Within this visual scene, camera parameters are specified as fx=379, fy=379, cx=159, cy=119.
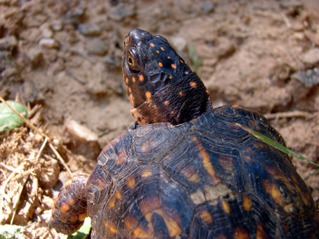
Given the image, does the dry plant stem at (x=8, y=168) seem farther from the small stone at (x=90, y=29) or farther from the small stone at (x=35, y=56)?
the small stone at (x=90, y=29)

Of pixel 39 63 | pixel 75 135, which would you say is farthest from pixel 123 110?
pixel 39 63

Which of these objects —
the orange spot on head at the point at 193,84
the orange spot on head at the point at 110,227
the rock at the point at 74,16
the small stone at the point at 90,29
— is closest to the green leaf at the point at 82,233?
the orange spot on head at the point at 110,227

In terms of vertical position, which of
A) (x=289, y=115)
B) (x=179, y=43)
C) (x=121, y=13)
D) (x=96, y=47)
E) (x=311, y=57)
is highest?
(x=121, y=13)

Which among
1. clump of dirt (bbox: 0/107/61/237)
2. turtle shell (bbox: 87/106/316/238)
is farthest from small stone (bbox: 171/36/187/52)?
turtle shell (bbox: 87/106/316/238)

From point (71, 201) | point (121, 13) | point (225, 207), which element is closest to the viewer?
point (225, 207)

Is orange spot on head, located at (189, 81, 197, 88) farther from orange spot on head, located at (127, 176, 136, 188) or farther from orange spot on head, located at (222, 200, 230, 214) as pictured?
orange spot on head, located at (222, 200, 230, 214)

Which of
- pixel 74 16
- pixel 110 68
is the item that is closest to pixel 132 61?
pixel 110 68

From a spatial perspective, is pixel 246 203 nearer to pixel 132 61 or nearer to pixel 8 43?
pixel 132 61
